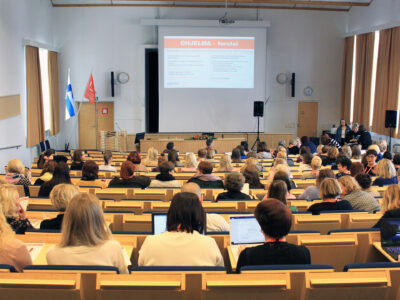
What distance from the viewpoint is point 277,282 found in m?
2.34

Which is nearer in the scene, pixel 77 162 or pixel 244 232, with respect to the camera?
pixel 244 232

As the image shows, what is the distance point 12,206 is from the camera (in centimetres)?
351

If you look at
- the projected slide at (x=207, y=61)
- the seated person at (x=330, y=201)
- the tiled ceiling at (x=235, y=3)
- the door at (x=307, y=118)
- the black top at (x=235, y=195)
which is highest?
the tiled ceiling at (x=235, y=3)

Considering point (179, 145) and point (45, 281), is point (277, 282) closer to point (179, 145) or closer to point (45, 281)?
point (45, 281)

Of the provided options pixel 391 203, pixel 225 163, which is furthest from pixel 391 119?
pixel 391 203

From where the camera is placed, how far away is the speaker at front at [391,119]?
1152cm

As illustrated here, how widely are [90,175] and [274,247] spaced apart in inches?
147

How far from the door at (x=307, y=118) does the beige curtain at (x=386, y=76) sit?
8.51 feet

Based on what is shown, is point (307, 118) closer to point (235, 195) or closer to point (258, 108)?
point (258, 108)

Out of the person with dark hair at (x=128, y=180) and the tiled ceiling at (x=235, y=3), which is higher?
the tiled ceiling at (x=235, y=3)

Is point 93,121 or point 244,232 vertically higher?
point 93,121

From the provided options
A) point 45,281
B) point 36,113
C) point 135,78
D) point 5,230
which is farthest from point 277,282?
point 135,78

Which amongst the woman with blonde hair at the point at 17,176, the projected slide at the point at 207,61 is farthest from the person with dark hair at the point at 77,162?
the projected slide at the point at 207,61

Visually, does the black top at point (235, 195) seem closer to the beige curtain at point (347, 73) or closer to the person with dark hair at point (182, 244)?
the person with dark hair at point (182, 244)
